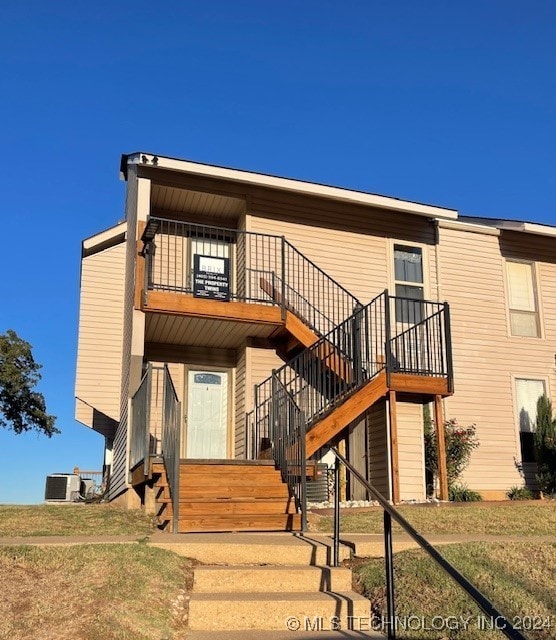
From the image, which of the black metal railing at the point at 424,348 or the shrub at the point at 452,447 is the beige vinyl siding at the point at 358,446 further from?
the black metal railing at the point at 424,348

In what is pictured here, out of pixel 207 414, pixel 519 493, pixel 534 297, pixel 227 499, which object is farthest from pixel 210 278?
pixel 534 297

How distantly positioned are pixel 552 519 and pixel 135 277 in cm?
737

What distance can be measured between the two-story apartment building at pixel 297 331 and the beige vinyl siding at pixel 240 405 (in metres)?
0.06

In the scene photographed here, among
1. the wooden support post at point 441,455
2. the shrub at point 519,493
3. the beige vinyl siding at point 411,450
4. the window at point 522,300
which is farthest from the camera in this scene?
the window at point 522,300

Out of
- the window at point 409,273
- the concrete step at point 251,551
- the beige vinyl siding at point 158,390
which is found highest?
the window at point 409,273

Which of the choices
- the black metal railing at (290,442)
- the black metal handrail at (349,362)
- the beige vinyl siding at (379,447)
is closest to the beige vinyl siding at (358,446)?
the beige vinyl siding at (379,447)

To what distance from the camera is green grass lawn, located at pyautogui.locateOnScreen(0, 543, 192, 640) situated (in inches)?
184

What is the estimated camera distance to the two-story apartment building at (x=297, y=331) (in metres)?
11.6

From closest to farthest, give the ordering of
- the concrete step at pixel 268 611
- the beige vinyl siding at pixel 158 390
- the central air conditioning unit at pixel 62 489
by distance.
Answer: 1. the concrete step at pixel 268 611
2. the beige vinyl siding at pixel 158 390
3. the central air conditioning unit at pixel 62 489

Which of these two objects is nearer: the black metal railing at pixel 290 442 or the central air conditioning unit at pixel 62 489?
the black metal railing at pixel 290 442

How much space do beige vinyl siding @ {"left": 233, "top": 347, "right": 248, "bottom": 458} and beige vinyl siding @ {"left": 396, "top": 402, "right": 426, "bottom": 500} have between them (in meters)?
2.95

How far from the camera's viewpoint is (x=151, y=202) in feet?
45.9

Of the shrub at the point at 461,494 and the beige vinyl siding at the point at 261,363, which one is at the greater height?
the beige vinyl siding at the point at 261,363

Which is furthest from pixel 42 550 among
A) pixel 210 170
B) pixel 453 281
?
pixel 453 281
